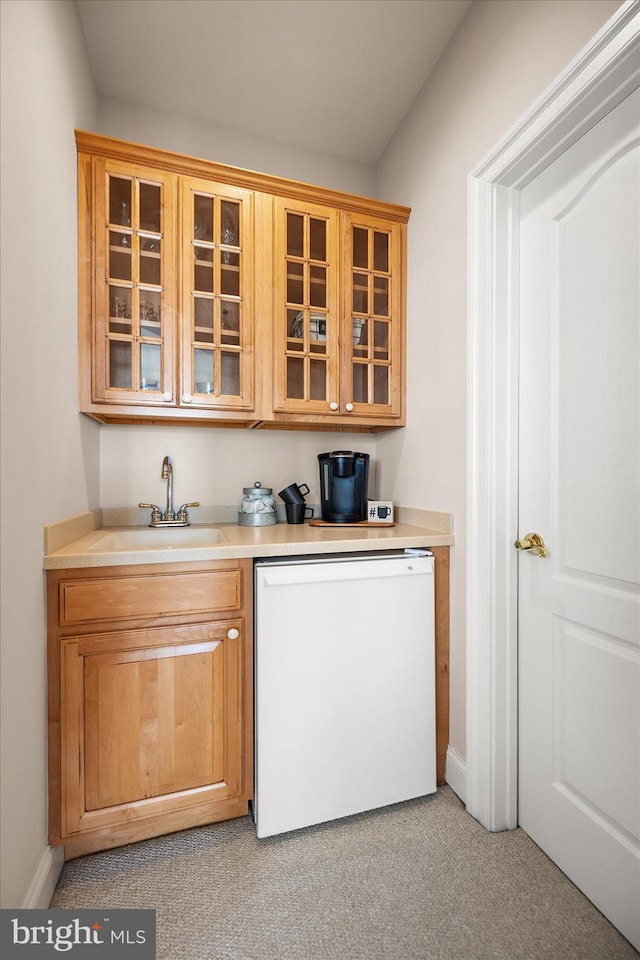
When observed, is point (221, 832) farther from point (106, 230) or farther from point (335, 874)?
point (106, 230)

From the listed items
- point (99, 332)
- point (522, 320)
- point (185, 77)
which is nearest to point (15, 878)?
point (99, 332)

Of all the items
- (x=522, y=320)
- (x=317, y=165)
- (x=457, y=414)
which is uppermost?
(x=317, y=165)

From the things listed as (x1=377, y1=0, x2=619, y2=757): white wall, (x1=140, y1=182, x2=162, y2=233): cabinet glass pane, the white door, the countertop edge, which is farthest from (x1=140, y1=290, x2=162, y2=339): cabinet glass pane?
the white door

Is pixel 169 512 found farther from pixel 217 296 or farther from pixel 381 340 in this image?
pixel 381 340

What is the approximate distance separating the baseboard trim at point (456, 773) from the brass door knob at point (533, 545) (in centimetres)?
81

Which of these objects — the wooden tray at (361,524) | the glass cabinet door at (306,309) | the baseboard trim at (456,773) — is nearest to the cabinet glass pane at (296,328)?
the glass cabinet door at (306,309)

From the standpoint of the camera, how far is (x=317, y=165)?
7.49 ft

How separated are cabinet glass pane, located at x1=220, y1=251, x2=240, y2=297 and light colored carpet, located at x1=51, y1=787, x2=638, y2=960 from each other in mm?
1965

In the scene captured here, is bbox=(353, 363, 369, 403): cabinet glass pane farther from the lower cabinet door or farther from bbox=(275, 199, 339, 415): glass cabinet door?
the lower cabinet door

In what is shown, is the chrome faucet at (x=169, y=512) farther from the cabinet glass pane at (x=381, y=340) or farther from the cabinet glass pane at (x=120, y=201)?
the cabinet glass pane at (x=381, y=340)

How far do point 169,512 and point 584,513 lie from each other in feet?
5.33

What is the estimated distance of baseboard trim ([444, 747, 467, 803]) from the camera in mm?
1575

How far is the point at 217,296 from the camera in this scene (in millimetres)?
1808

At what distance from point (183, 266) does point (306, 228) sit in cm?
56
